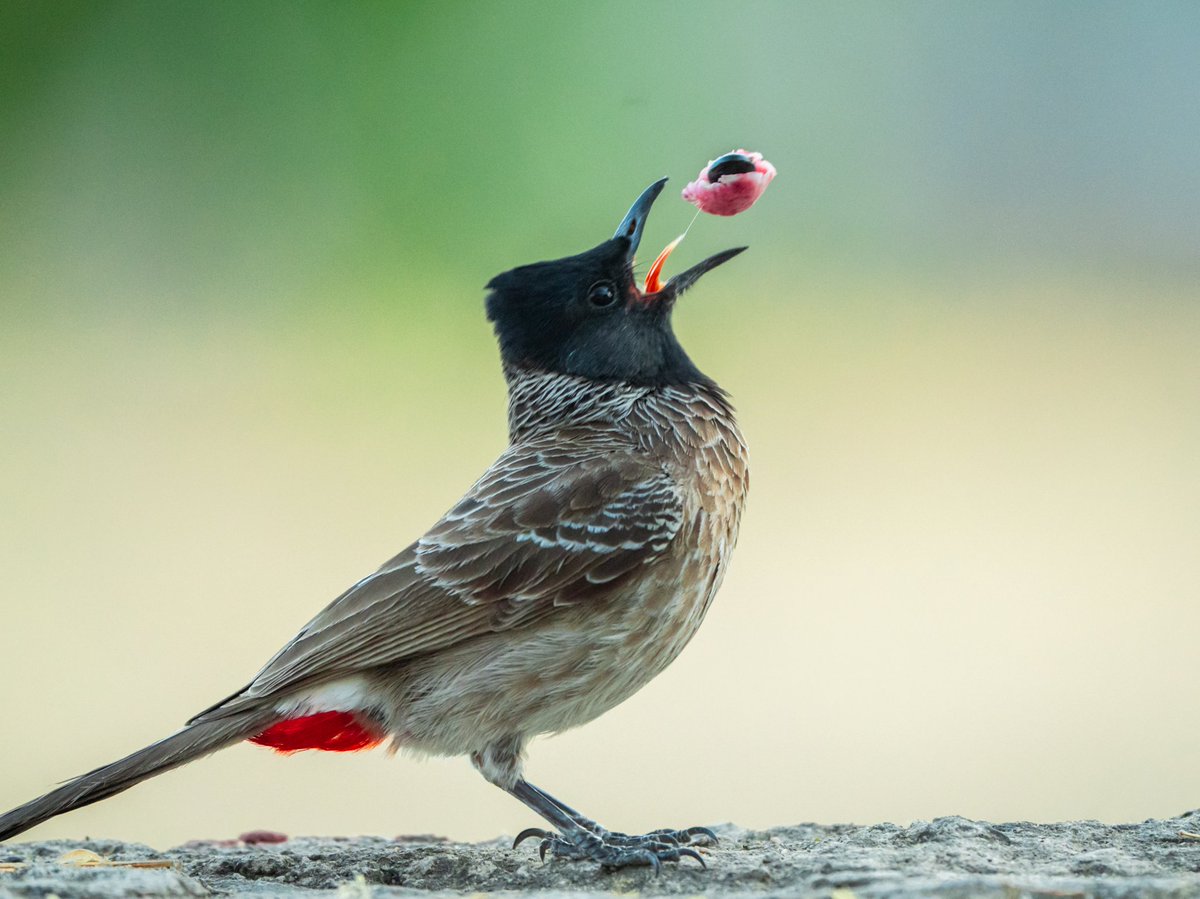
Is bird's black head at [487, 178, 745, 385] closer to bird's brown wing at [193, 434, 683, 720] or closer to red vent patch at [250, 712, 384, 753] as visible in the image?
bird's brown wing at [193, 434, 683, 720]

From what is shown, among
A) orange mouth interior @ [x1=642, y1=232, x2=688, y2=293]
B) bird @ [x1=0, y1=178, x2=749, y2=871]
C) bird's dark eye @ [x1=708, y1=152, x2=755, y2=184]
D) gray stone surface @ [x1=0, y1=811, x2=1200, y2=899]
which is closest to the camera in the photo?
gray stone surface @ [x1=0, y1=811, x2=1200, y2=899]

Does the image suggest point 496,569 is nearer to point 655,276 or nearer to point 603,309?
point 603,309

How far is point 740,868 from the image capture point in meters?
3.29

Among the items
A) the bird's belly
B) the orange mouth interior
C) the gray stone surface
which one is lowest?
the gray stone surface

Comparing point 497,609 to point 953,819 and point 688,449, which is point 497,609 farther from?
point 953,819

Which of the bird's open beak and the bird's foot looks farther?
the bird's open beak

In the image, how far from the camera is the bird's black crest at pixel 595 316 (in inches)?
173

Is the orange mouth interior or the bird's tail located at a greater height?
the orange mouth interior

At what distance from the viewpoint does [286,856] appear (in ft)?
12.3

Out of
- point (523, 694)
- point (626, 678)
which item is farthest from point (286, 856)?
point (626, 678)

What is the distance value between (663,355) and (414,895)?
6.71 ft

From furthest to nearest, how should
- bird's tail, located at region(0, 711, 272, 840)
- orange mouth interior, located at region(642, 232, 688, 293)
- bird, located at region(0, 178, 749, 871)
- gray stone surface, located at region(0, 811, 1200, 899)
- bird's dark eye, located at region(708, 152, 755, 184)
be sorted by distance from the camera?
orange mouth interior, located at region(642, 232, 688, 293) < bird's dark eye, located at region(708, 152, 755, 184) < bird, located at region(0, 178, 749, 871) < bird's tail, located at region(0, 711, 272, 840) < gray stone surface, located at region(0, 811, 1200, 899)

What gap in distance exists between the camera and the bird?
12.1 ft

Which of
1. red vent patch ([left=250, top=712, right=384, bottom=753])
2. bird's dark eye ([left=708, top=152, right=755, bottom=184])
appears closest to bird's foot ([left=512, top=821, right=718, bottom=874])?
red vent patch ([left=250, top=712, right=384, bottom=753])
